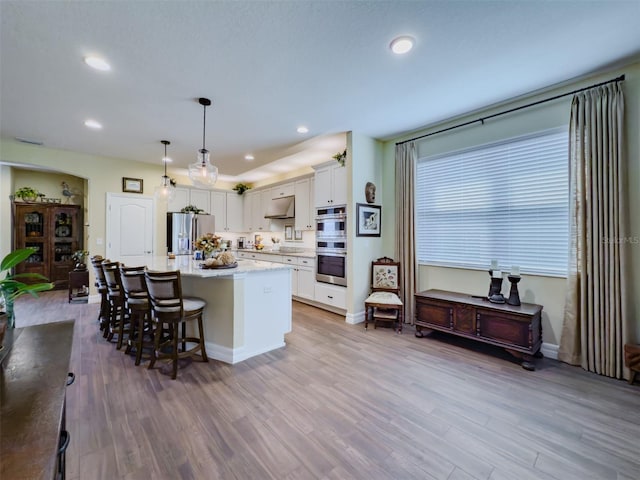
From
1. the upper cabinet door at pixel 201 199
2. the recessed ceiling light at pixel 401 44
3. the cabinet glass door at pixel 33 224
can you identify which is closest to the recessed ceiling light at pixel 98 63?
the recessed ceiling light at pixel 401 44

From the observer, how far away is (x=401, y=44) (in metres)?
2.28

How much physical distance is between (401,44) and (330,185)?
2615 millimetres

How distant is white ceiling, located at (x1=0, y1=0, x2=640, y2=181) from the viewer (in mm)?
1957

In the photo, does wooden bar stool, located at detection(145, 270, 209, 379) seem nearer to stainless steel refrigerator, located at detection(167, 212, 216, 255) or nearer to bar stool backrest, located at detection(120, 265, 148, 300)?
bar stool backrest, located at detection(120, 265, 148, 300)

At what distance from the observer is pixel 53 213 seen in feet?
21.5

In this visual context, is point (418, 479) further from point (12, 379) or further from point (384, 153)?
point (384, 153)

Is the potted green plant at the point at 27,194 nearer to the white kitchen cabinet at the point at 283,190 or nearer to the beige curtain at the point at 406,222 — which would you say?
the white kitchen cabinet at the point at 283,190

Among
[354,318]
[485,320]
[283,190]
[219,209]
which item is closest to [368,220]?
[354,318]

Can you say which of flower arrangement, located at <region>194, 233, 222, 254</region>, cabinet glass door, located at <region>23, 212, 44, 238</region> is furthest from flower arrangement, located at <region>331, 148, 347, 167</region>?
cabinet glass door, located at <region>23, 212, 44, 238</region>

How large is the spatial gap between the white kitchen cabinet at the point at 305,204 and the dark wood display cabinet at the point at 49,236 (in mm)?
5549

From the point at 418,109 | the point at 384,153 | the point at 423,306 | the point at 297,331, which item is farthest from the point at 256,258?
the point at 418,109

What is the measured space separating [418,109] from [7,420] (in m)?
4.03

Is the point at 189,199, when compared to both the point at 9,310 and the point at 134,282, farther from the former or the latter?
the point at 9,310

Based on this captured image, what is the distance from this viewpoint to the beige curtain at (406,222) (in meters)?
4.17
